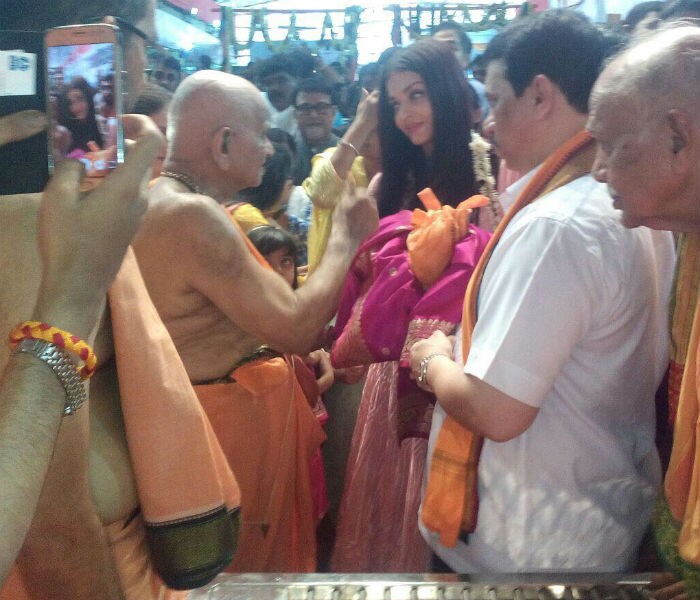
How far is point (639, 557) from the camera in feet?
4.16

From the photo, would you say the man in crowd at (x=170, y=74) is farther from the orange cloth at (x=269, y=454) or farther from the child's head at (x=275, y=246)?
the orange cloth at (x=269, y=454)

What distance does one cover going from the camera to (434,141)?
2045mm

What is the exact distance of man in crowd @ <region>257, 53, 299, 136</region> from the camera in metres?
4.09

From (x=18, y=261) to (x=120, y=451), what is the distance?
0.79 ft

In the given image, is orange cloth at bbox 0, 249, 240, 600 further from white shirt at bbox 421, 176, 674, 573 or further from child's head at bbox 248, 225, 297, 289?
child's head at bbox 248, 225, 297, 289

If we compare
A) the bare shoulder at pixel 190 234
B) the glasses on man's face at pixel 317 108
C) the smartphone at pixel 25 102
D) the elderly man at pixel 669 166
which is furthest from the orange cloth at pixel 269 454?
the glasses on man's face at pixel 317 108

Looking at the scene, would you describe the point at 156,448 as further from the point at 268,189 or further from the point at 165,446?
the point at 268,189

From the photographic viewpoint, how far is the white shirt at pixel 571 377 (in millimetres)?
1084

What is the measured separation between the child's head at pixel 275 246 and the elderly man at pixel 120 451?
1.45m

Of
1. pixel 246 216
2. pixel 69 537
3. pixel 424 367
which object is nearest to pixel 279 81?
pixel 246 216

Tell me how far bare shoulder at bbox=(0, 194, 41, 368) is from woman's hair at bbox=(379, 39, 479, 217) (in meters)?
1.43

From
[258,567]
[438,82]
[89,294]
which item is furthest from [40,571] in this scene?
[438,82]

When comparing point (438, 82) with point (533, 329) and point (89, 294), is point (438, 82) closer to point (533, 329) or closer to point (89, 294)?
point (533, 329)

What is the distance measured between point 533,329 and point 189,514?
22.0 inches
